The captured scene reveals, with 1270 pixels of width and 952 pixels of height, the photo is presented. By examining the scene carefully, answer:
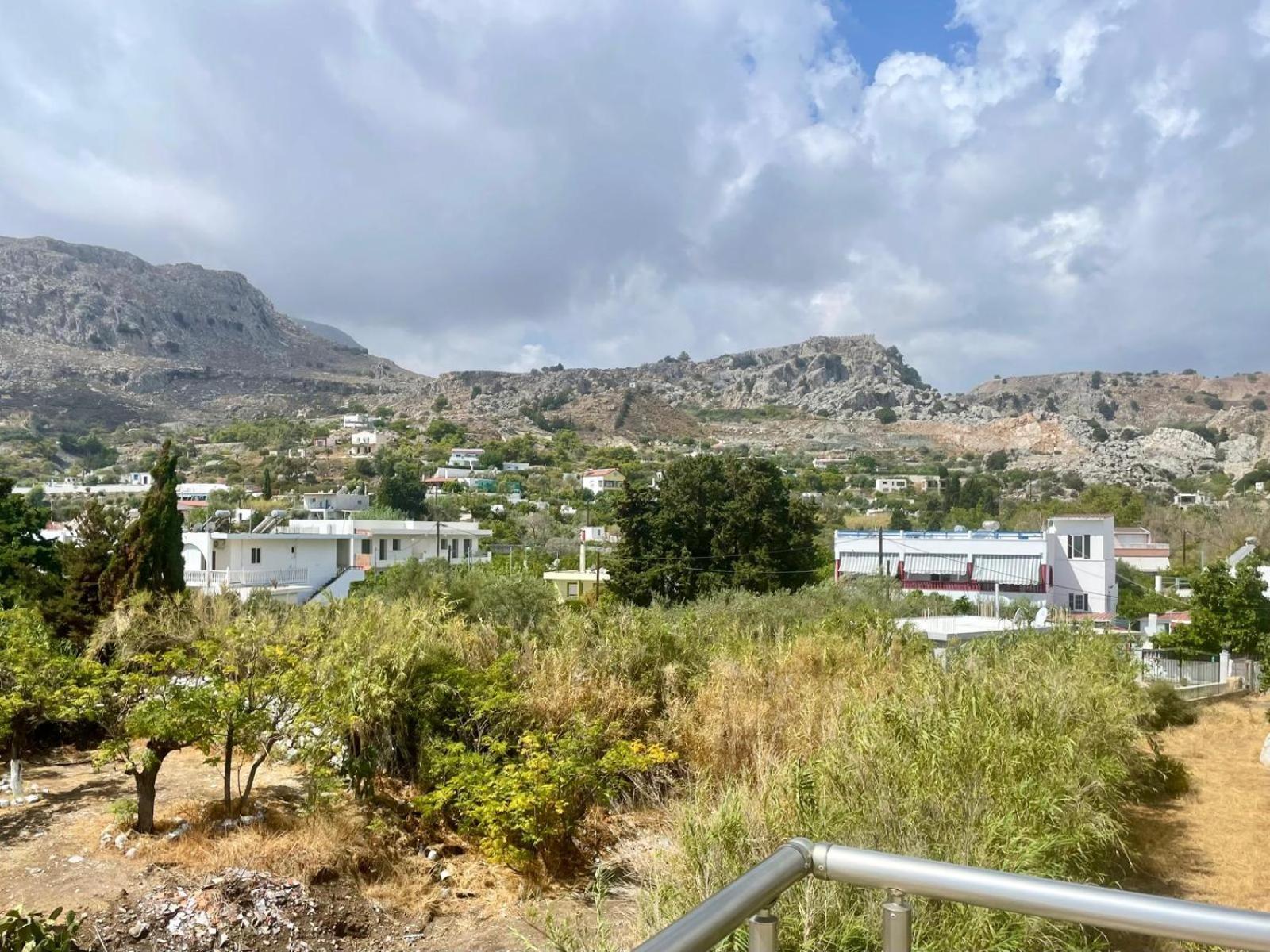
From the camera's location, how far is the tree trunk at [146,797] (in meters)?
5.84

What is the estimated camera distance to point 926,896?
3.52 feet

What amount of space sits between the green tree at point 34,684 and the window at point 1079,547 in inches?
1203

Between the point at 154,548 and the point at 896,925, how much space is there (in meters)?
11.9

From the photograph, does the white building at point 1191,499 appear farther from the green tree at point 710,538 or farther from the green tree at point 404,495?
the green tree at point 404,495

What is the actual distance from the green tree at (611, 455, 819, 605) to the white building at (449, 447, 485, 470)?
1997 inches

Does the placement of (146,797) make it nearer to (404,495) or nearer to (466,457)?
(404,495)

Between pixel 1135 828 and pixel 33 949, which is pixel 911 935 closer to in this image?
pixel 33 949

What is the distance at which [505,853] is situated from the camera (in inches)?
224

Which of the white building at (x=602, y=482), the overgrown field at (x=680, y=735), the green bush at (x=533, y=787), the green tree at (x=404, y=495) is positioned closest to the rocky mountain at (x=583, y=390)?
the white building at (x=602, y=482)

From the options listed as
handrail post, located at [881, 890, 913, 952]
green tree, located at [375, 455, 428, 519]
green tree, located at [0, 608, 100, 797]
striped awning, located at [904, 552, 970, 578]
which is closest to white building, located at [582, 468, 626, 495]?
green tree, located at [375, 455, 428, 519]

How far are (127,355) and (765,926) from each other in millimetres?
123222

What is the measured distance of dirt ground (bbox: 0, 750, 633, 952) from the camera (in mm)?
4793

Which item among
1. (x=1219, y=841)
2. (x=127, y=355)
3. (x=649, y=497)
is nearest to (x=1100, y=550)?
(x=649, y=497)

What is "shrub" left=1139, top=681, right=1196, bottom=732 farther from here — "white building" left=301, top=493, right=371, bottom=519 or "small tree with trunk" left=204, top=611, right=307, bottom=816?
"white building" left=301, top=493, right=371, bottom=519
